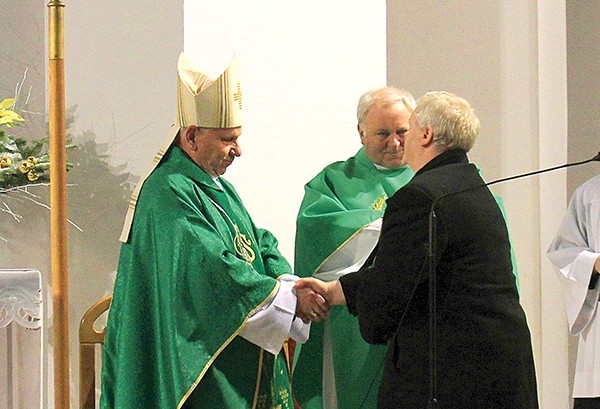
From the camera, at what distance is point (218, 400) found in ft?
13.8

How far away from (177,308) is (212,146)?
0.62 m

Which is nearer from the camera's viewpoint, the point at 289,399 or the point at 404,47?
the point at 289,399

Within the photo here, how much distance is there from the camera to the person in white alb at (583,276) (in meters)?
5.76

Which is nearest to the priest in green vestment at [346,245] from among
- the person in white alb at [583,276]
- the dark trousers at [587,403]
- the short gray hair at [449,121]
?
the short gray hair at [449,121]

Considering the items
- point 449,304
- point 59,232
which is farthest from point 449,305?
point 59,232

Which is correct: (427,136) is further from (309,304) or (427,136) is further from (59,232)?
(59,232)

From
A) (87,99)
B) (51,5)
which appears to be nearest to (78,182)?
(87,99)

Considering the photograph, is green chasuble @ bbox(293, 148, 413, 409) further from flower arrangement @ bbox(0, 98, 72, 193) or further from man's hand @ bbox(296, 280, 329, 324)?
flower arrangement @ bbox(0, 98, 72, 193)

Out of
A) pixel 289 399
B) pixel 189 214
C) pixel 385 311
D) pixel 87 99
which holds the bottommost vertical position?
pixel 289 399

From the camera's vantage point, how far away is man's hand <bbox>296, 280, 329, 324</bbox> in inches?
172

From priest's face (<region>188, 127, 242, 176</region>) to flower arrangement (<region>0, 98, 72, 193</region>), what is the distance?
4.18 feet

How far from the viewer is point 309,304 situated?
4.38 meters

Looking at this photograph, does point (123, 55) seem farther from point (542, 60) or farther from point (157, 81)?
point (542, 60)

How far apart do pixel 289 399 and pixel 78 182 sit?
6.00 feet
